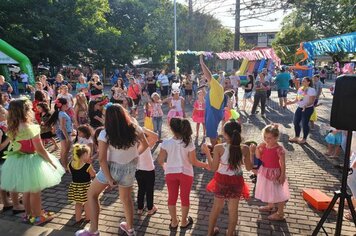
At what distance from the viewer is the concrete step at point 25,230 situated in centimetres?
406

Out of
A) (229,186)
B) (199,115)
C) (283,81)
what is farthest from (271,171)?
(283,81)

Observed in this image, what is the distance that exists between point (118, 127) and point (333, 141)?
5446mm

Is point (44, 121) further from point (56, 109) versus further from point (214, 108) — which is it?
point (214, 108)

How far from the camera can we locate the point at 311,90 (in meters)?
7.77

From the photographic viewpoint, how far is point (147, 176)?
4469 mm

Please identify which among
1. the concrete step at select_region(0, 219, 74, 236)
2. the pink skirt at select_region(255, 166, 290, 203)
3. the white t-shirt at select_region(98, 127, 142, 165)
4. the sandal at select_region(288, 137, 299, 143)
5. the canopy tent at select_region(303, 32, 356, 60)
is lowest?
the concrete step at select_region(0, 219, 74, 236)

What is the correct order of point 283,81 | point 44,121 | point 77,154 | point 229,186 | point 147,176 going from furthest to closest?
point 283,81, point 44,121, point 147,176, point 77,154, point 229,186

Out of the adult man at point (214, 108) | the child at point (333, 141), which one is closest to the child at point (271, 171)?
the adult man at point (214, 108)

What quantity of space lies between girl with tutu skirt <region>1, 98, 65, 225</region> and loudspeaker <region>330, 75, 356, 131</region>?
3.52 metres

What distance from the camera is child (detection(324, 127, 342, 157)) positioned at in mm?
6864

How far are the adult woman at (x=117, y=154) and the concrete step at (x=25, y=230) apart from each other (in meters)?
0.43

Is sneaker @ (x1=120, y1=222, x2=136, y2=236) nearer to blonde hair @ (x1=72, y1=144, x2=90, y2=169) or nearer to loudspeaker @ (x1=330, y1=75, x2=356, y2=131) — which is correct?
blonde hair @ (x1=72, y1=144, x2=90, y2=169)

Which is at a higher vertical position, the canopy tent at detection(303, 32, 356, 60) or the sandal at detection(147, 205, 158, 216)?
the canopy tent at detection(303, 32, 356, 60)

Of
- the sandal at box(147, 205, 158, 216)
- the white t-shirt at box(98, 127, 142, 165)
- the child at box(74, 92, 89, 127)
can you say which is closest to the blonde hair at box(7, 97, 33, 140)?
the white t-shirt at box(98, 127, 142, 165)
